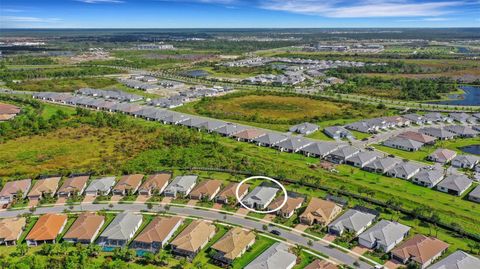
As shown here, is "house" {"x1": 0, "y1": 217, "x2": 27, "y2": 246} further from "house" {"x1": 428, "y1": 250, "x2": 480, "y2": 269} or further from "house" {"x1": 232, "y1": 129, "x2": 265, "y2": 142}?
"house" {"x1": 428, "y1": 250, "x2": 480, "y2": 269}

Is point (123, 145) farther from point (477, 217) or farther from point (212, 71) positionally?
point (212, 71)

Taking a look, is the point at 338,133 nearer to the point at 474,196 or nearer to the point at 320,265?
the point at 474,196

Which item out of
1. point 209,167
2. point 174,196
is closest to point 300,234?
point 174,196

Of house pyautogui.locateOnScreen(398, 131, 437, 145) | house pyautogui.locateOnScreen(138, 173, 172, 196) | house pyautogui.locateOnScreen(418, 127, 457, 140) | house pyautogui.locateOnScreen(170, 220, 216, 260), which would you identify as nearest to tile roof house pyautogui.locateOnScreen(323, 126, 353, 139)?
house pyautogui.locateOnScreen(398, 131, 437, 145)

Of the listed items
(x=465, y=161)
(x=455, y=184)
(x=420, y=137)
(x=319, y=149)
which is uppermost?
(x=420, y=137)

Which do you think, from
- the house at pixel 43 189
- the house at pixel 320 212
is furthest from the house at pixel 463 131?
the house at pixel 43 189

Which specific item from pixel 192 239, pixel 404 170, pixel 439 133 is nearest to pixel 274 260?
pixel 192 239
